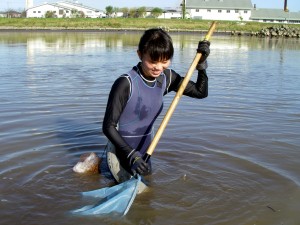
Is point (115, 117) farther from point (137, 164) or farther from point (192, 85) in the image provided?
point (192, 85)

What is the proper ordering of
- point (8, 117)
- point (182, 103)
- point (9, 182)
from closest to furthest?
point (9, 182), point (8, 117), point (182, 103)

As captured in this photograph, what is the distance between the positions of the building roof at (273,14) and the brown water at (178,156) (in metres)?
71.3

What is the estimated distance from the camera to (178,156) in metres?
5.81

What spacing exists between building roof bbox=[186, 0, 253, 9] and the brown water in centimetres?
6789

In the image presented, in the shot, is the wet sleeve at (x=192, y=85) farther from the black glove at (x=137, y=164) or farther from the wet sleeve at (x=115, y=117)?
the black glove at (x=137, y=164)

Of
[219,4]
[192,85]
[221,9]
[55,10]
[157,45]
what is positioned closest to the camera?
[157,45]

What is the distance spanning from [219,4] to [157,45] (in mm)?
76829

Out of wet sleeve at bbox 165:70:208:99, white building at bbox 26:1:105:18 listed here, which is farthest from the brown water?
white building at bbox 26:1:105:18

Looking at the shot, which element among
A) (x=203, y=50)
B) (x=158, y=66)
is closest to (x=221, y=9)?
(x=203, y=50)

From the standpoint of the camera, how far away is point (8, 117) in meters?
7.73

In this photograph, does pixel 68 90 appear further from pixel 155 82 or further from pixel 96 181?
pixel 155 82

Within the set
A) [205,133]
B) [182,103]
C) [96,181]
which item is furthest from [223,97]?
[96,181]

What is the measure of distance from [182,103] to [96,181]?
4.69 metres

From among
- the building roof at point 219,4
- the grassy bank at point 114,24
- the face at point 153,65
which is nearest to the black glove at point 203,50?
the face at point 153,65
